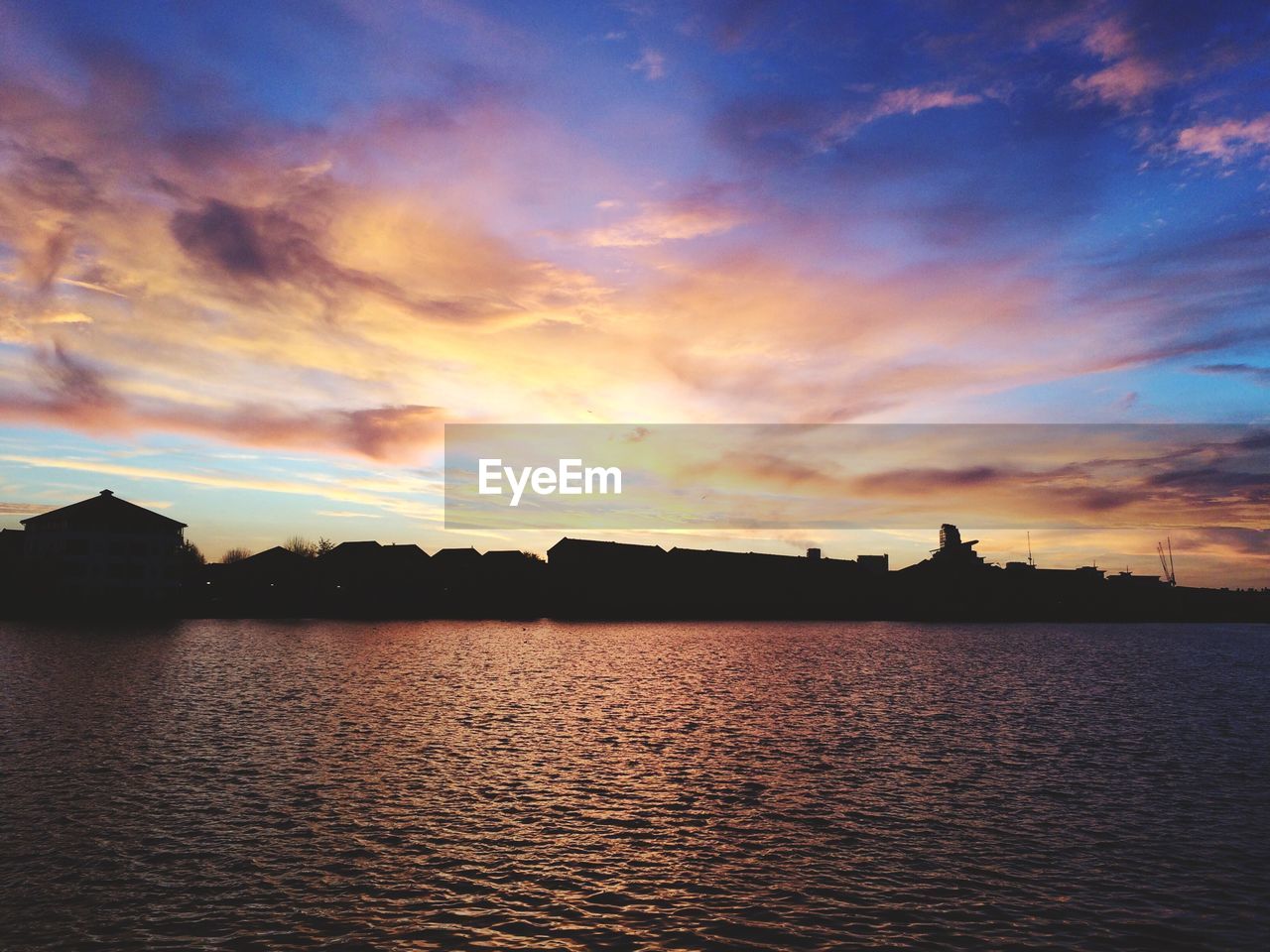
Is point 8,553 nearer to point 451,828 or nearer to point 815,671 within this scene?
point 815,671

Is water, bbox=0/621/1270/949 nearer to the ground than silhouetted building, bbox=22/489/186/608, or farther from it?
nearer to the ground

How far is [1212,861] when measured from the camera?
79.9ft

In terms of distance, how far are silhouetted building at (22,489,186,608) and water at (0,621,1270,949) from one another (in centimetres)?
9444

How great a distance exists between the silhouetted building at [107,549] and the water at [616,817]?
94.4 m

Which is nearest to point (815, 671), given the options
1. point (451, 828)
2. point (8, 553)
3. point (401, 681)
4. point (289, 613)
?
point (401, 681)

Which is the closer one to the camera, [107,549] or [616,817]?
[616,817]

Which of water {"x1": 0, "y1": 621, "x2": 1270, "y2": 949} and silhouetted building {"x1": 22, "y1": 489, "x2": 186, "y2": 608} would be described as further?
silhouetted building {"x1": 22, "y1": 489, "x2": 186, "y2": 608}

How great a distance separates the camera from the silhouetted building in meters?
145

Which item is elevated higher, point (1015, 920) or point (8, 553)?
point (8, 553)

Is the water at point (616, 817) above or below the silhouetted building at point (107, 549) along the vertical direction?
below

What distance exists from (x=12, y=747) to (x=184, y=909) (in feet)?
80.6

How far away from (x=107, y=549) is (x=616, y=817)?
152636 millimetres

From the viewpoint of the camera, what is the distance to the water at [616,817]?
19.5 m

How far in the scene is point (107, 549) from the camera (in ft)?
482
